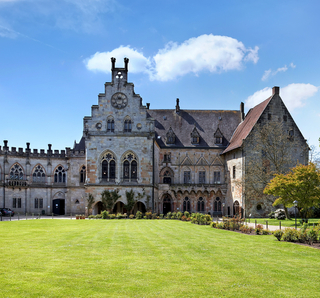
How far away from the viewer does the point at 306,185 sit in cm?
3209

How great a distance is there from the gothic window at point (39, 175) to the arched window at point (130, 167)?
1776 centimetres

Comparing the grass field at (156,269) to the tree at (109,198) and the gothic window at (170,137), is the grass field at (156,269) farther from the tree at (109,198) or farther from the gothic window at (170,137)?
the gothic window at (170,137)

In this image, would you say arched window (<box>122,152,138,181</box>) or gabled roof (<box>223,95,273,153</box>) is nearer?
gabled roof (<box>223,95,273,153</box>)

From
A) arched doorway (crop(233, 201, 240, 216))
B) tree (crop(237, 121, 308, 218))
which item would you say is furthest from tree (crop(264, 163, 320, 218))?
arched doorway (crop(233, 201, 240, 216))

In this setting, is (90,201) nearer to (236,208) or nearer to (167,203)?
(167,203)

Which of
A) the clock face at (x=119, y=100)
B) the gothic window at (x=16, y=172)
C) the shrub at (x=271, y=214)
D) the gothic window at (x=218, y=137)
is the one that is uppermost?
the clock face at (x=119, y=100)

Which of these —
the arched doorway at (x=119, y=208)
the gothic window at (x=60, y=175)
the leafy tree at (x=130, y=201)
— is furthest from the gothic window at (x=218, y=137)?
the gothic window at (x=60, y=175)

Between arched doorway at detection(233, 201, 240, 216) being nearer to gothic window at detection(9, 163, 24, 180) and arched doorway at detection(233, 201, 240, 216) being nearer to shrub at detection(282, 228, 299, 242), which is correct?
shrub at detection(282, 228, 299, 242)

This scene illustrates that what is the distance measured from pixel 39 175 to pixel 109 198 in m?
17.9

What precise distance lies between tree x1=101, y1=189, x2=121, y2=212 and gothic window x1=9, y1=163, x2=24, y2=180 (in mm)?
17593

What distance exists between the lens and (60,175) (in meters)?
60.2

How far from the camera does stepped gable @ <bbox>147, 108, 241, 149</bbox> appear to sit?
2217 inches

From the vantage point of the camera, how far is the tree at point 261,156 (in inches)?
1781

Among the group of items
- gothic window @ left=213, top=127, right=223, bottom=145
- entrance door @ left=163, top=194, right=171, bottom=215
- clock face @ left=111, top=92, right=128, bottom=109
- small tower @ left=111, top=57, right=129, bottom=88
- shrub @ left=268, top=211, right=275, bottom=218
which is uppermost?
small tower @ left=111, top=57, right=129, bottom=88
